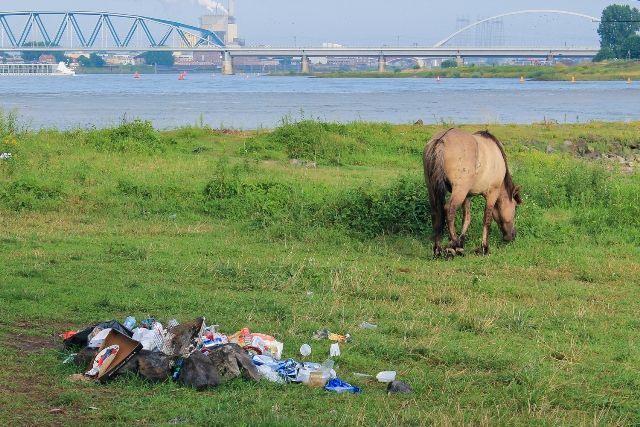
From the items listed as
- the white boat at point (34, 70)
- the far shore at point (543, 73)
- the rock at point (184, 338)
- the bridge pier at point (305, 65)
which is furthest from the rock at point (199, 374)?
the white boat at point (34, 70)

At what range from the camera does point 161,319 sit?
7.20m

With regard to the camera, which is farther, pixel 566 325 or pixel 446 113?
pixel 446 113

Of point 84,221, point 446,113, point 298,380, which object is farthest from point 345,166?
point 446,113

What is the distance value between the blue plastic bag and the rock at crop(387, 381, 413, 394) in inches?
7.0

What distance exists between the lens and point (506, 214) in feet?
35.8

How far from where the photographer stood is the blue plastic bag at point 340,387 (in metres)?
5.69

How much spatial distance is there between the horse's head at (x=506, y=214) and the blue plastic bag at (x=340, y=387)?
18.0 ft

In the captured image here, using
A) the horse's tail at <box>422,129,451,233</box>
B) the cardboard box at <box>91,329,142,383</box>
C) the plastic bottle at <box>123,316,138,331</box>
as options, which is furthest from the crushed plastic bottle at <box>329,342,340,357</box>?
the horse's tail at <box>422,129,451,233</box>

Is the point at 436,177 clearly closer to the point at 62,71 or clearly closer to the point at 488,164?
the point at 488,164

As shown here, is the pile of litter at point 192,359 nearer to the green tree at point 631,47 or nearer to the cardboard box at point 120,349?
the cardboard box at point 120,349

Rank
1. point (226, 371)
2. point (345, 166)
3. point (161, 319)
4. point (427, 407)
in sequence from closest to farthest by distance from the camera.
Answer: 1. point (427, 407)
2. point (226, 371)
3. point (161, 319)
4. point (345, 166)

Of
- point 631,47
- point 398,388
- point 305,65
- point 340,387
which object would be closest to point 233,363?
point 340,387

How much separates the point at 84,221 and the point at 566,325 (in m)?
6.46

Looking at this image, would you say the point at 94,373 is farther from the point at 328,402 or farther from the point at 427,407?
the point at 427,407
